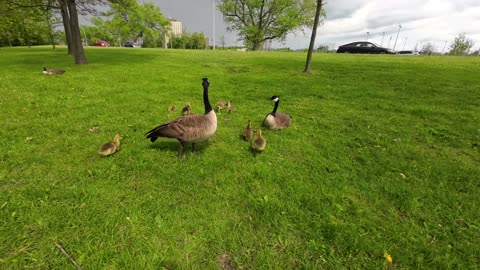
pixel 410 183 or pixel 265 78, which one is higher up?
pixel 265 78

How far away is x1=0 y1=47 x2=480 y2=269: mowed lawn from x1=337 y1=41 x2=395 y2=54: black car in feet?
108

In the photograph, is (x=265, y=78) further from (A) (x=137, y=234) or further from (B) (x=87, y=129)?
(A) (x=137, y=234)

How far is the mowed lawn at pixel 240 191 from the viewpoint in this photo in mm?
2941

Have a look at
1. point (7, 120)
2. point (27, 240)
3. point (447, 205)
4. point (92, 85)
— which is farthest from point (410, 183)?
point (92, 85)

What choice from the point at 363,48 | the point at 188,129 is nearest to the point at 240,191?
the point at 188,129

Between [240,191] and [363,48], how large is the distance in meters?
41.8

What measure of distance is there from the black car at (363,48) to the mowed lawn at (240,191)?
32.8m

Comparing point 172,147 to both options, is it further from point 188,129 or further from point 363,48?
point 363,48

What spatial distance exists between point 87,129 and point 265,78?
412 inches

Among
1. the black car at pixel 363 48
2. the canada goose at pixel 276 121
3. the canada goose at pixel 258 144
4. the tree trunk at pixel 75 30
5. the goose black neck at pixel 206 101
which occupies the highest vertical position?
the black car at pixel 363 48

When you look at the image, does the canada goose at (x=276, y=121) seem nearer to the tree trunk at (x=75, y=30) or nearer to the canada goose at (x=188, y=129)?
the canada goose at (x=188, y=129)

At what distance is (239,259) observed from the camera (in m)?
2.88

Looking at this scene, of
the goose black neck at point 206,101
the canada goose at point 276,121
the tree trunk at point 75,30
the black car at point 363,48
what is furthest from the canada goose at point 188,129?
the black car at point 363,48

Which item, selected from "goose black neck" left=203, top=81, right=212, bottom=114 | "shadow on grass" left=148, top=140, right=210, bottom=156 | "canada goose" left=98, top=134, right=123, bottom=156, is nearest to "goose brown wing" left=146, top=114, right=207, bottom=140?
"goose black neck" left=203, top=81, right=212, bottom=114
